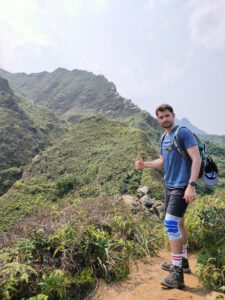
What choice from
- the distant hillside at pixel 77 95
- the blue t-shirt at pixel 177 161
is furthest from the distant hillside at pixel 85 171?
the distant hillside at pixel 77 95

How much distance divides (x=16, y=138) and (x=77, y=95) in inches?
3439

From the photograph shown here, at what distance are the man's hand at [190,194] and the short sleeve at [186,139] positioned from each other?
0.50m

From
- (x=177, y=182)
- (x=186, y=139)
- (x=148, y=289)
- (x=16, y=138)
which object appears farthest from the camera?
(x=16, y=138)

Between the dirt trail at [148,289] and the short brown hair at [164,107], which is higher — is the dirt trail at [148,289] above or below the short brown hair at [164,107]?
below

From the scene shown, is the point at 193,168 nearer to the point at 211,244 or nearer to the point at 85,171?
the point at 211,244

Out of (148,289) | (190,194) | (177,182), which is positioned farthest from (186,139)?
(148,289)

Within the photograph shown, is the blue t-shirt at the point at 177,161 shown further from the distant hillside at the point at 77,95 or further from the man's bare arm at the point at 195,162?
the distant hillside at the point at 77,95

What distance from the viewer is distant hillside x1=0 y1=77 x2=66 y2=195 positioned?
44331 millimetres

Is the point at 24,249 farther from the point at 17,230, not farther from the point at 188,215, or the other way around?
the point at 188,215

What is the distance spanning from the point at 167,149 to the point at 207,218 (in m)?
1.13

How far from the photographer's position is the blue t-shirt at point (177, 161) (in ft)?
16.1

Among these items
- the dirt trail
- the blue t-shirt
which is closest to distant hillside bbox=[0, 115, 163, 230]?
the dirt trail

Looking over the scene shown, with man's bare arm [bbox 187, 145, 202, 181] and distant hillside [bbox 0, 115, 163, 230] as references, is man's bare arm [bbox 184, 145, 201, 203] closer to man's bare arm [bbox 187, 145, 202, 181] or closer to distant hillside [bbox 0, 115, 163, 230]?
man's bare arm [bbox 187, 145, 202, 181]

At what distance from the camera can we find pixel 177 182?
5023mm
